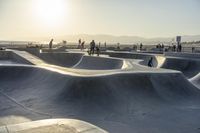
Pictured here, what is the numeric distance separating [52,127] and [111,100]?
6335mm

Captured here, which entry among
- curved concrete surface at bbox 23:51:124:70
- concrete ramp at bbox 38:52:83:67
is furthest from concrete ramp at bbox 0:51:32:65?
curved concrete surface at bbox 23:51:124:70

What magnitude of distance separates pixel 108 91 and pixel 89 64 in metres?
11.9

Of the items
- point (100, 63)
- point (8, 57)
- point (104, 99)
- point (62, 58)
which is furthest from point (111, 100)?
point (62, 58)

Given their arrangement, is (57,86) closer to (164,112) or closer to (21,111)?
(21,111)

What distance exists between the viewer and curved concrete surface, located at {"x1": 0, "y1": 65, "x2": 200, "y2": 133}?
11.4 meters

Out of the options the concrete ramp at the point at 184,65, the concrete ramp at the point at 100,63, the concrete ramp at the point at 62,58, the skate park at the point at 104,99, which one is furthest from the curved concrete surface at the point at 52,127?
the concrete ramp at the point at 62,58

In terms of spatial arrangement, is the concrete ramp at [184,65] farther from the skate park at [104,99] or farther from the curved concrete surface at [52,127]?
the curved concrete surface at [52,127]

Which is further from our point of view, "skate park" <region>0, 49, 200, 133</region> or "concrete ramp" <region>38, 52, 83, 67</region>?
"concrete ramp" <region>38, 52, 83, 67</region>

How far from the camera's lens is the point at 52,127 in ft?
22.8

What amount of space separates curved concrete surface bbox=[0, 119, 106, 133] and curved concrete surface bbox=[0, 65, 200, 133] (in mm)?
3372

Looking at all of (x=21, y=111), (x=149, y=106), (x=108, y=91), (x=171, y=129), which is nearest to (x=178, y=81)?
(x=149, y=106)

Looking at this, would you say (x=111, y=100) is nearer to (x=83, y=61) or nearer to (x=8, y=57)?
(x=83, y=61)

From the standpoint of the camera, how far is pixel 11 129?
6.71 meters

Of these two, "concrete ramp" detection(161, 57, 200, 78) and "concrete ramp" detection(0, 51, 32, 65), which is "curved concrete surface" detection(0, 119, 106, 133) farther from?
"concrete ramp" detection(161, 57, 200, 78)
